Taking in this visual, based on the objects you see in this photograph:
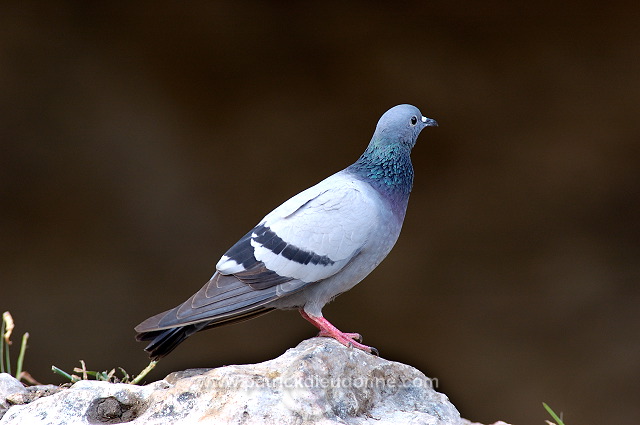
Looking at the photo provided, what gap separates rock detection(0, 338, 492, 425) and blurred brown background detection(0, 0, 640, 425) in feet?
Result: 12.0

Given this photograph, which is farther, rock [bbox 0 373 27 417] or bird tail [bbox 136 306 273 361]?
bird tail [bbox 136 306 273 361]

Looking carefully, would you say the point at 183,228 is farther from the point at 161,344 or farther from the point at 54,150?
the point at 161,344

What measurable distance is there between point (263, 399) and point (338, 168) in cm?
414

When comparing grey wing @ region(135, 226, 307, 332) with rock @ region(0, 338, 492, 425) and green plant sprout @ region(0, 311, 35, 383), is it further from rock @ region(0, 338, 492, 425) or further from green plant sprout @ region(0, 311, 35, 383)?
green plant sprout @ region(0, 311, 35, 383)

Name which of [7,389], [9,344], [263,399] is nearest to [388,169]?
[263,399]

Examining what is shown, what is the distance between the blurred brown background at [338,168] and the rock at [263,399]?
3.66 meters

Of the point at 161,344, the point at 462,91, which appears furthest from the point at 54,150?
the point at 161,344

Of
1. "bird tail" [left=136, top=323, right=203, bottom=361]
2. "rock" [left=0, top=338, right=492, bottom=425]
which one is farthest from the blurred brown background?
"rock" [left=0, top=338, right=492, bottom=425]

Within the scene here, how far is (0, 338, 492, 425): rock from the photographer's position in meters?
2.46

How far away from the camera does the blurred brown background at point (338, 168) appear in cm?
611

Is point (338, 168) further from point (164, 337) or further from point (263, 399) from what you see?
point (263, 399)

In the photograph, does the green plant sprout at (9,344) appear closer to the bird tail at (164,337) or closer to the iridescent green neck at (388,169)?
the bird tail at (164,337)

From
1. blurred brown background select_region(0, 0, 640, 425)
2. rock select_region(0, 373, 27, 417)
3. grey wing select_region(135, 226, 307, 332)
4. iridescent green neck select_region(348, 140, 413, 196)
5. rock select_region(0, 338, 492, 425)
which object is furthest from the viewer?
blurred brown background select_region(0, 0, 640, 425)

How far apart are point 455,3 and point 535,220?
1841 mm
